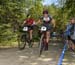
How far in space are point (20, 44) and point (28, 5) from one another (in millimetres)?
2666

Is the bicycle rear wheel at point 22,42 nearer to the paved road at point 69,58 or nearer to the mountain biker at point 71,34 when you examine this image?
the mountain biker at point 71,34

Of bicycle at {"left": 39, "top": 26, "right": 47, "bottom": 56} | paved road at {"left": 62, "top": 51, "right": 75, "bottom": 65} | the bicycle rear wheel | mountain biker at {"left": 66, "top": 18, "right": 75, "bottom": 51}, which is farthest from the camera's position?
the bicycle rear wheel

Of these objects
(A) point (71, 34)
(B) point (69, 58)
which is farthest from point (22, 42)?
(B) point (69, 58)

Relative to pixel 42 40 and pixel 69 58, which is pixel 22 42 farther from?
pixel 69 58

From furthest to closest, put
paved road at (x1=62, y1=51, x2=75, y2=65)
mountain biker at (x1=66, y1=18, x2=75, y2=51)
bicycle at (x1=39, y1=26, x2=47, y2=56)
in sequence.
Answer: mountain biker at (x1=66, y1=18, x2=75, y2=51), bicycle at (x1=39, y1=26, x2=47, y2=56), paved road at (x1=62, y1=51, x2=75, y2=65)

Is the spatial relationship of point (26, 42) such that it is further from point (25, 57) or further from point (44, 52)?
point (25, 57)

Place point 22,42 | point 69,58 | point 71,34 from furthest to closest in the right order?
point 22,42, point 71,34, point 69,58

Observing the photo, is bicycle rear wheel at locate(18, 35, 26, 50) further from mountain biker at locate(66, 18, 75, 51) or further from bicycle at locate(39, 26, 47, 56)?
mountain biker at locate(66, 18, 75, 51)

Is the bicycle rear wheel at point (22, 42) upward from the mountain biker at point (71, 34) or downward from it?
downward

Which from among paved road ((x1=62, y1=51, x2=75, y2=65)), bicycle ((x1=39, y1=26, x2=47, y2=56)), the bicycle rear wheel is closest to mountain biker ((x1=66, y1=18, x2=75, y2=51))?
paved road ((x1=62, y1=51, x2=75, y2=65))

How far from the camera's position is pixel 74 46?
11.6 meters

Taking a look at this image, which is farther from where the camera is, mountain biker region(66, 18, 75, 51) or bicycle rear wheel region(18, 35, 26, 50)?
bicycle rear wheel region(18, 35, 26, 50)

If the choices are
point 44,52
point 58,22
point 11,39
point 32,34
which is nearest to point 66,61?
point 44,52

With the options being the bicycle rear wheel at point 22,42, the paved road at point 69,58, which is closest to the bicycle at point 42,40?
the paved road at point 69,58
